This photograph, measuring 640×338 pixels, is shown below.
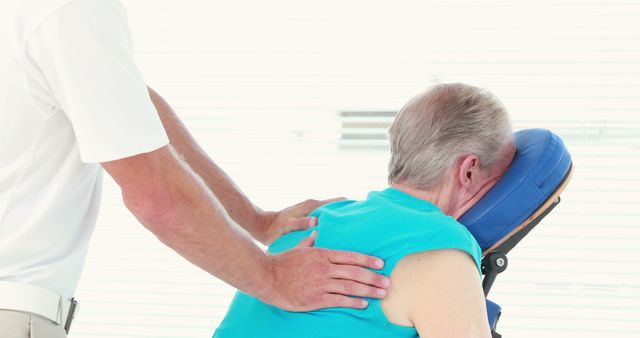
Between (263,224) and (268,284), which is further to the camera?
(263,224)

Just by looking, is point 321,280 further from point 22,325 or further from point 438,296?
point 22,325

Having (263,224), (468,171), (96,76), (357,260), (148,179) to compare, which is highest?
(96,76)

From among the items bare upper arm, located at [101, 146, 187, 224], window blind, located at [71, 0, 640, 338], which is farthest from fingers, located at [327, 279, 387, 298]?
window blind, located at [71, 0, 640, 338]

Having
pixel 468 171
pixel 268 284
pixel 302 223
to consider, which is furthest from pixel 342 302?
pixel 468 171

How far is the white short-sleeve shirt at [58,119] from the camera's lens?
4.21 ft

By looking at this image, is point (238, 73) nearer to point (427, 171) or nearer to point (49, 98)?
point (427, 171)

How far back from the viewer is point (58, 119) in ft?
4.61

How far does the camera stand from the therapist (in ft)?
4.25

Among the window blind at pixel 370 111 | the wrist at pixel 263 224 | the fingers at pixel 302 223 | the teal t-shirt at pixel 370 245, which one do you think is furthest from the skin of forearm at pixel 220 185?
the window blind at pixel 370 111

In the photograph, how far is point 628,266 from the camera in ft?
9.16

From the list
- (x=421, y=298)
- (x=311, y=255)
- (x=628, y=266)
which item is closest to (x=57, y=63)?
(x=311, y=255)

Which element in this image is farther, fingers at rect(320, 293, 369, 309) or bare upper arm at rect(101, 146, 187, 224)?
fingers at rect(320, 293, 369, 309)

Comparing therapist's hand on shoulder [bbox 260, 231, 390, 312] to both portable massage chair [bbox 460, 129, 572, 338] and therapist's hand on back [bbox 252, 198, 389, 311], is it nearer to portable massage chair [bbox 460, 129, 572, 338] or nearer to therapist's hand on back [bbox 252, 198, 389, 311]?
therapist's hand on back [bbox 252, 198, 389, 311]

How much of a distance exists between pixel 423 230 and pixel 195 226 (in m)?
0.45
